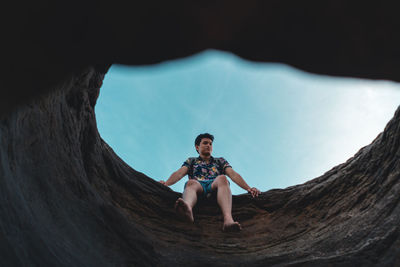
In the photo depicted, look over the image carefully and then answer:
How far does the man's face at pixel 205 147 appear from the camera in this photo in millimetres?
8570

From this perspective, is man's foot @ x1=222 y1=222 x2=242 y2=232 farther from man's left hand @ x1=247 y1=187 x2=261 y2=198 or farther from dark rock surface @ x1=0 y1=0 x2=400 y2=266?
man's left hand @ x1=247 y1=187 x2=261 y2=198

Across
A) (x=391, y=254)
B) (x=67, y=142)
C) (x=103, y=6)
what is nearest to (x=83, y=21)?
(x=103, y=6)

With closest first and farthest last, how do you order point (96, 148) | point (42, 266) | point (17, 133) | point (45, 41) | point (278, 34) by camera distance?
point (45, 41) → point (278, 34) → point (42, 266) → point (17, 133) → point (96, 148)

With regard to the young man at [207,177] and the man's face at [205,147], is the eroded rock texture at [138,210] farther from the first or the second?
the man's face at [205,147]

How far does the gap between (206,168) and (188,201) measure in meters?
1.52

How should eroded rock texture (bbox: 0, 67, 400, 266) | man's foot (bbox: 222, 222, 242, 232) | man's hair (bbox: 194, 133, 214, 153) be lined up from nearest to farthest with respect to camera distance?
eroded rock texture (bbox: 0, 67, 400, 266), man's foot (bbox: 222, 222, 242, 232), man's hair (bbox: 194, 133, 214, 153)

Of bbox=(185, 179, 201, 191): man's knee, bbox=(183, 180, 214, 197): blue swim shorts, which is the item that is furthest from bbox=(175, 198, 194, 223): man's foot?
bbox=(183, 180, 214, 197): blue swim shorts

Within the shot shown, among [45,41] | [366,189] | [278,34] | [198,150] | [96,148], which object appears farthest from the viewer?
[198,150]

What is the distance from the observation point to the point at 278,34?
1898 mm

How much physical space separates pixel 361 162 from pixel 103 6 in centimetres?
635

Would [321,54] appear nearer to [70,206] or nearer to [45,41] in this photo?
[45,41]

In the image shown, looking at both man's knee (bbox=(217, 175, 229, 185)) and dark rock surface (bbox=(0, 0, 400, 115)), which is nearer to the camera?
Result: dark rock surface (bbox=(0, 0, 400, 115))

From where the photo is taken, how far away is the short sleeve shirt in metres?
8.09

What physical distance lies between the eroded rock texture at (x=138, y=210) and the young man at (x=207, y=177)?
0.39 metres
